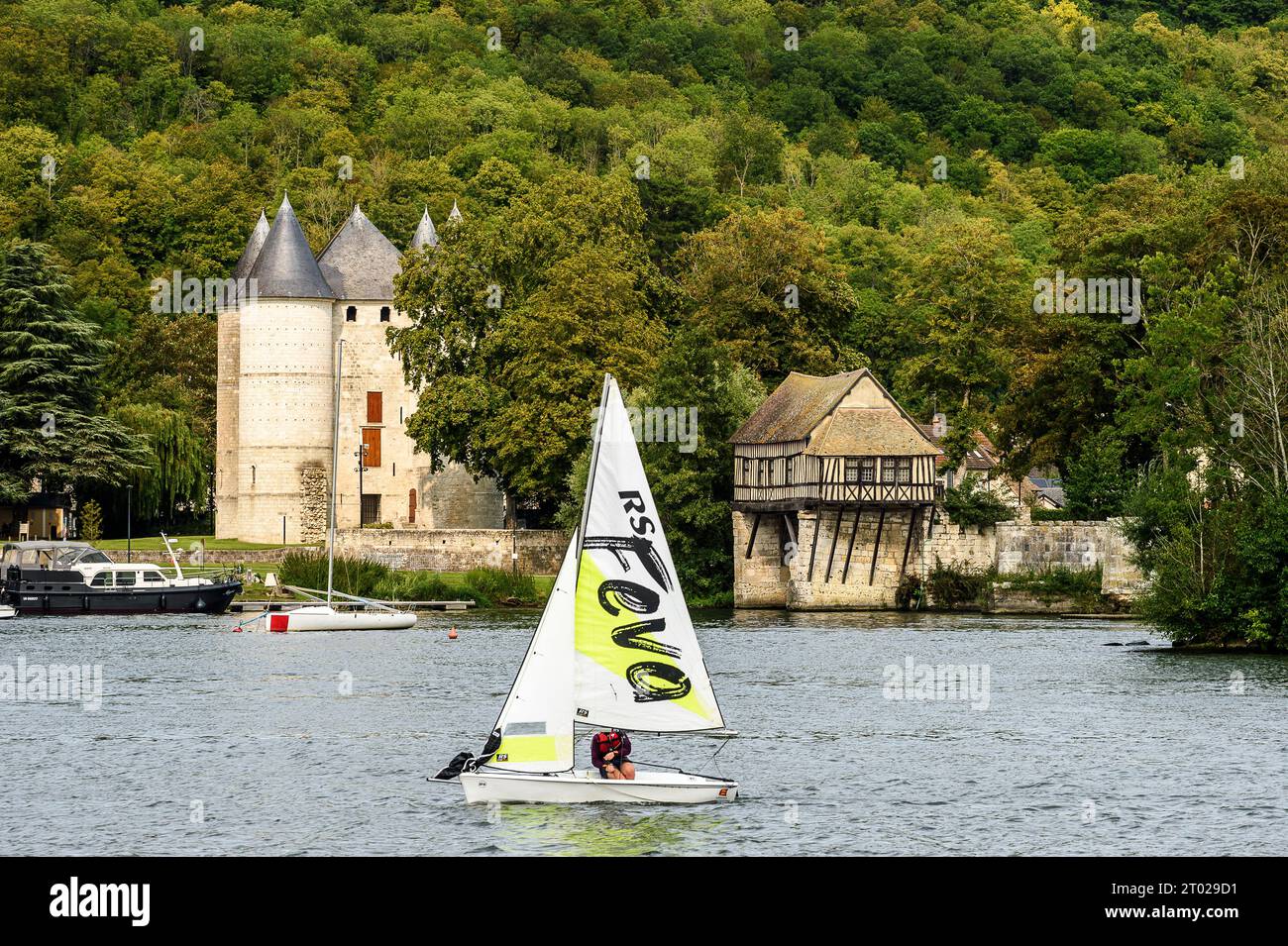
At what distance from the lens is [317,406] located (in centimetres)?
10669

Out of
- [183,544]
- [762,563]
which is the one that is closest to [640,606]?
[762,563]

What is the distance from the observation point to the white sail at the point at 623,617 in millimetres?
32125

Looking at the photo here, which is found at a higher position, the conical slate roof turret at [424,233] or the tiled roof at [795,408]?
the conical slate roof turret at [424,233]

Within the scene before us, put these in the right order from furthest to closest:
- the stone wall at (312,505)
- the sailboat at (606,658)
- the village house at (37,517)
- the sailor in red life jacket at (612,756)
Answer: the stone wall at (312,505), the village house at (37,517), the sailor in red life jacket at (612,756), the sailboat at (606,658)

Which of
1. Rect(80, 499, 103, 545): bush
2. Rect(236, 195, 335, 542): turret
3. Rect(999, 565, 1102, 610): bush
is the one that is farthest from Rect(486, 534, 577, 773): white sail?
Rect(236, 195, 335, 542): turret

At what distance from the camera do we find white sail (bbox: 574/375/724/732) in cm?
3212

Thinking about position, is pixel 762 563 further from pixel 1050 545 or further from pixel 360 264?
pixel 360 264

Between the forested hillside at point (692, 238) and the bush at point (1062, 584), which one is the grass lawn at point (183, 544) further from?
the bush at point (1062, 584)

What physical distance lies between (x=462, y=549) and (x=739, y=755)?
54376mm

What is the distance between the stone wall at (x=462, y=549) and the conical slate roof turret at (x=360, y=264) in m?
17.0

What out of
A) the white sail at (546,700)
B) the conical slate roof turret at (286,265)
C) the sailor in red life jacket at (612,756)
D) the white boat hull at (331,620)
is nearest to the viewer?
the white sail at (546,700)

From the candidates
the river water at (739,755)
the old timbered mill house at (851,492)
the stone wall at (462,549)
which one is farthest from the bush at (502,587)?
the river water at (739,755)

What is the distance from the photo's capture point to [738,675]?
55.2 metres

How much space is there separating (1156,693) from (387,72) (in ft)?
514
